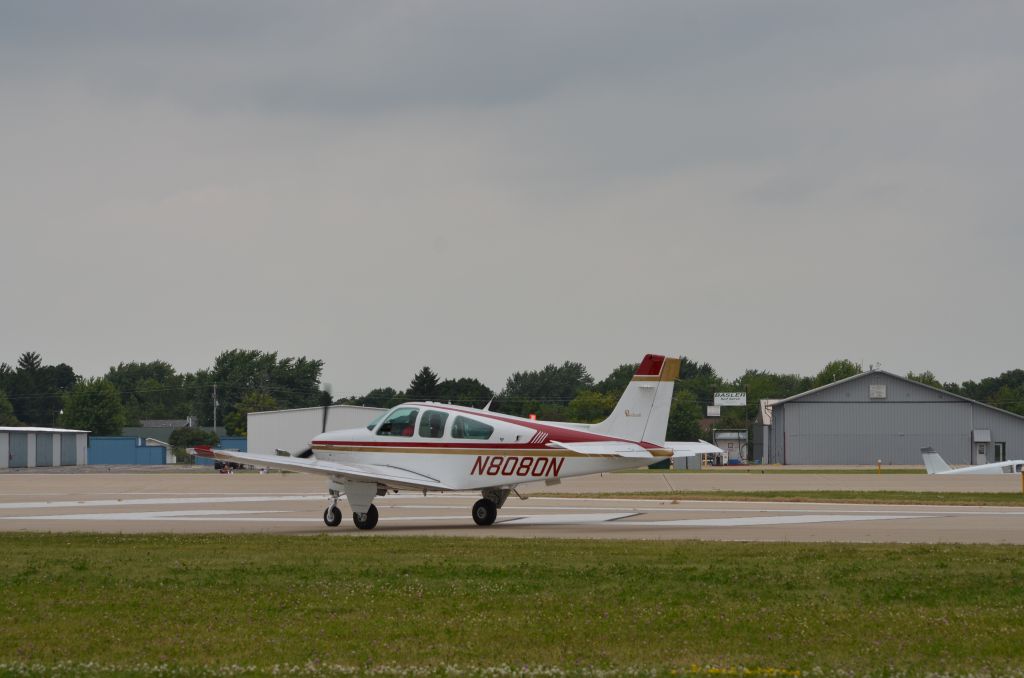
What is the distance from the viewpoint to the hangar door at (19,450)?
78.2 meters

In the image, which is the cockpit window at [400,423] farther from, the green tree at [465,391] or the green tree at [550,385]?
the green tree at [550,385]

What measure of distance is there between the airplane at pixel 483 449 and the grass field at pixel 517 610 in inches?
180

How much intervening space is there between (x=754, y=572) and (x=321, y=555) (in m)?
6.15

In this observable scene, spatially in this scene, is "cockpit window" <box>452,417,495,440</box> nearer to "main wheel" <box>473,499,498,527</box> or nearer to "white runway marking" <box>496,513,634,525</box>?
"main wheel" <box>473,499,498,527</box>

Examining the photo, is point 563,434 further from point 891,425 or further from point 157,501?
point 891,425

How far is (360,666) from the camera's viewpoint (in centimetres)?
897

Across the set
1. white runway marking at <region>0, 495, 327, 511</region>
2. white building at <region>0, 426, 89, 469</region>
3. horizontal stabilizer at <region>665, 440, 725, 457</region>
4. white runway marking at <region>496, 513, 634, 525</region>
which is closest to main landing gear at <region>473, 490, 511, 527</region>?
white runway marking at <region>496, 513, 634, 525</region>

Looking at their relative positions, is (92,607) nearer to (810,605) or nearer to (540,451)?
(810,605)

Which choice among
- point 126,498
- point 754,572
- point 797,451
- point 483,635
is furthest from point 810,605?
point 797,451

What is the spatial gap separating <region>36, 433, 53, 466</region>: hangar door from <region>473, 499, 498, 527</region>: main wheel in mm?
66766

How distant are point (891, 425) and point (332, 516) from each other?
70.0 meters

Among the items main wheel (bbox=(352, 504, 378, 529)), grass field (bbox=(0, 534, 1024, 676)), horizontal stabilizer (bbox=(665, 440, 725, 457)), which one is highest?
horizontal stabilizer (bbox=(665, 440, 725, 457))

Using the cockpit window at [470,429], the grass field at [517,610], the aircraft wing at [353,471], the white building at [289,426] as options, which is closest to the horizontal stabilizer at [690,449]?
Result: the cockpit window at [470,429]

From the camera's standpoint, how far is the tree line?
12425cm
